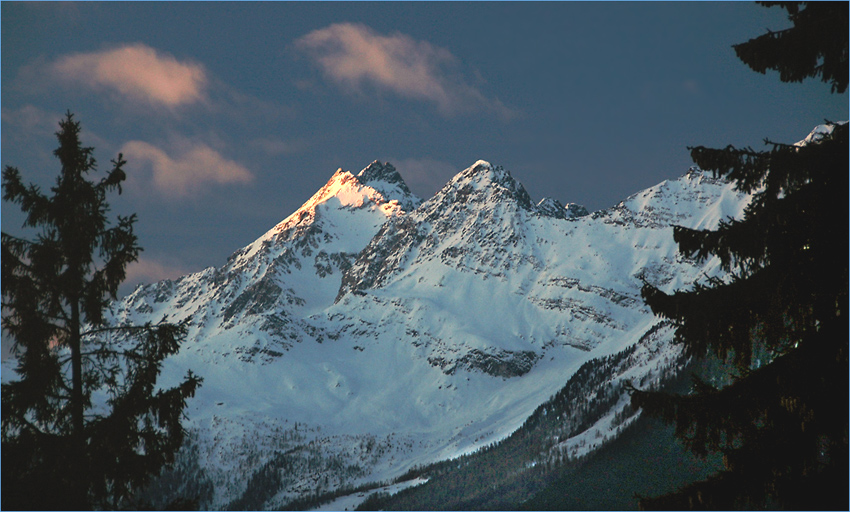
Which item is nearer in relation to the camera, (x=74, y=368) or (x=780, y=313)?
(x=780, y=313)

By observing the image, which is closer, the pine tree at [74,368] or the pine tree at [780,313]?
the pine tree at [780,313]

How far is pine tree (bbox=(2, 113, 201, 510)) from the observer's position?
1553 centimetres

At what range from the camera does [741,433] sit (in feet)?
42.6

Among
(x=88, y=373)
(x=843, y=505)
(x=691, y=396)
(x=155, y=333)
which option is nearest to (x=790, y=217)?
(x=691, y=396)

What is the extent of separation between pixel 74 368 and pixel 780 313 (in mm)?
12709

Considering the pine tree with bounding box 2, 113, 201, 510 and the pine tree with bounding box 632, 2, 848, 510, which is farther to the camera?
the pine tree with bounding box 2, 113, 201, 510

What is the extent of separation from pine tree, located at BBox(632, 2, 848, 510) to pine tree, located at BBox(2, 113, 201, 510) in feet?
29.3

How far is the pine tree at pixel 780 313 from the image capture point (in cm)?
1217

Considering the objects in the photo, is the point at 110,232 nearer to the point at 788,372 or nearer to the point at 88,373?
the point at 88,373

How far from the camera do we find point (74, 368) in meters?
16.2

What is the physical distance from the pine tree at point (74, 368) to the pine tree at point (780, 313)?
8.94 metres

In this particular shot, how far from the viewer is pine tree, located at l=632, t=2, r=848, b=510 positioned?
12.2 metres

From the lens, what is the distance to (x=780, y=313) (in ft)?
41.3

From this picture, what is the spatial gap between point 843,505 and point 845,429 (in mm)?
1088
